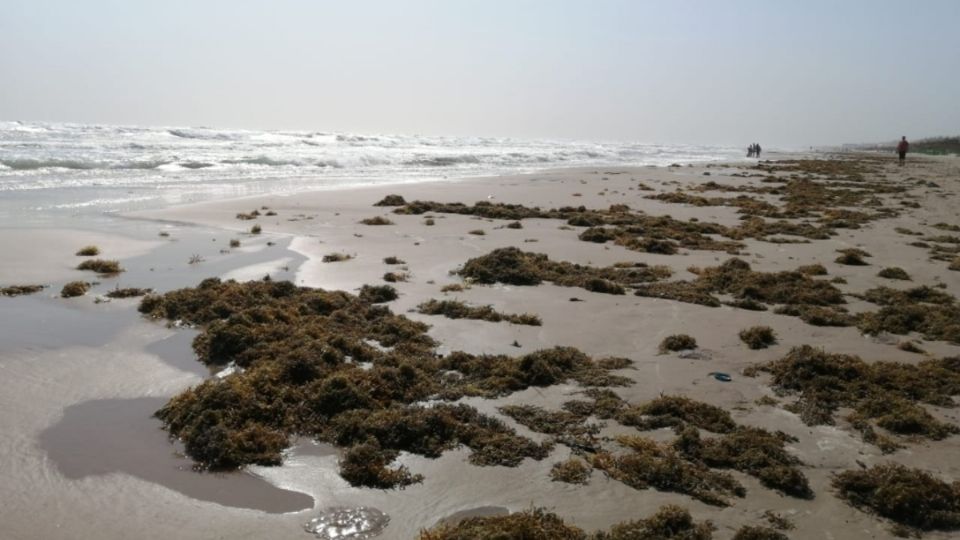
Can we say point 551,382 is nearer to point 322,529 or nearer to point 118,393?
point 322,529

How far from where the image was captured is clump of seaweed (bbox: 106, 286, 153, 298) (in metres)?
8.17

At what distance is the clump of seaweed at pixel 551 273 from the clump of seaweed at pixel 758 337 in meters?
2.10

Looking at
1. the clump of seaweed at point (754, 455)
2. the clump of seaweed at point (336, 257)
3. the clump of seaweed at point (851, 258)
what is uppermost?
the clump of seaweed at point (851, 258)

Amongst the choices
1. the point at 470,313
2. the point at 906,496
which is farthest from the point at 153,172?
the point at 906,496

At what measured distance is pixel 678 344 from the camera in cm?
652

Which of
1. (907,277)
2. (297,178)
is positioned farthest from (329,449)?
(297,178)

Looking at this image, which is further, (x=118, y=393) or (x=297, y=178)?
(x=297, y=178)

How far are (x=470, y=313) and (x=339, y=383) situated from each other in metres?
2.68

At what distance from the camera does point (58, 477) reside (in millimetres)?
4066

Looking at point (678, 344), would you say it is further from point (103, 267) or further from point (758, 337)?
point (103, 267)

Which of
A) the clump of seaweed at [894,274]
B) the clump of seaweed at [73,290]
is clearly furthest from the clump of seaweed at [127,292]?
the clump of seaweed at [894,274]

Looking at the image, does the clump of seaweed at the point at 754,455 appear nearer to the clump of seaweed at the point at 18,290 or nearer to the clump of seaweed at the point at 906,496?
the clump of seaweed at the point at 906,496

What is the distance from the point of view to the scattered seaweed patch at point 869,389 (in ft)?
15.8

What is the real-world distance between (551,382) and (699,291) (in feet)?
12.2
